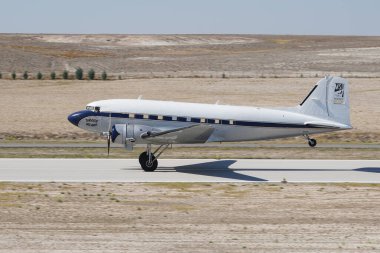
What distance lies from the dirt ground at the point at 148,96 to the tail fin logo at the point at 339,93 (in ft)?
58.6

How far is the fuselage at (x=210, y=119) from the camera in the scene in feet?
116

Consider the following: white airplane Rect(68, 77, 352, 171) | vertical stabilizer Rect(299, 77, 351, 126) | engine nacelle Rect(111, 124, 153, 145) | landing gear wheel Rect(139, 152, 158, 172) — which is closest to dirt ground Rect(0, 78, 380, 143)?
vertical stabilizer Rect(299, 77, 351, 126)

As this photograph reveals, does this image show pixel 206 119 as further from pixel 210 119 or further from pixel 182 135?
pixel 182 135

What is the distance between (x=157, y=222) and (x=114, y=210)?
8.17ft

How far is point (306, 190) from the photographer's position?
98.5 ft

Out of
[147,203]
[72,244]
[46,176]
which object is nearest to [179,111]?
[46,176]

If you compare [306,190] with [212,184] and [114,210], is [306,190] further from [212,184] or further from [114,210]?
[114,210]

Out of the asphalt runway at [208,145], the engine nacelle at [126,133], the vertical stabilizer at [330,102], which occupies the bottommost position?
A: the asphalt runway at [208,145]

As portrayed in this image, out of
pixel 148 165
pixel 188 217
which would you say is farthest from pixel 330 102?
pixel 188 217

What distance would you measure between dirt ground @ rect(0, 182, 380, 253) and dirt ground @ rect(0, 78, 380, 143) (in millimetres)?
24886

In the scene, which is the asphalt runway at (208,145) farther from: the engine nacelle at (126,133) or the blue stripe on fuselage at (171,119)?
the engine nacelle at (126,133)

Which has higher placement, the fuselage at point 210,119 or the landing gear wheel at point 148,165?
the fuselage at point 210,119

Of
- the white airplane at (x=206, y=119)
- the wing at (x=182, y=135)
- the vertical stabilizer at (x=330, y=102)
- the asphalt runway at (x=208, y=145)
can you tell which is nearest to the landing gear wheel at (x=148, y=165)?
the white airplane at (x=206, y=119)

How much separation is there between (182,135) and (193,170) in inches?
101
